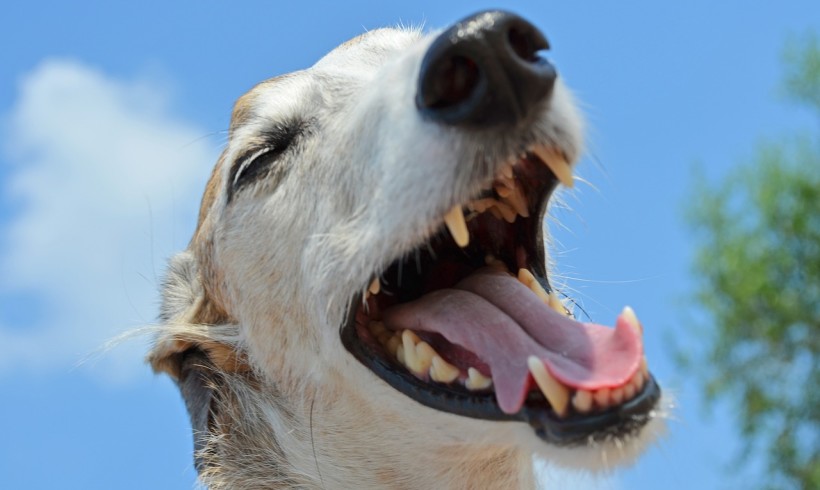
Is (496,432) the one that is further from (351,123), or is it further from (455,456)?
(351,123)

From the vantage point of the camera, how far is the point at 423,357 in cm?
412

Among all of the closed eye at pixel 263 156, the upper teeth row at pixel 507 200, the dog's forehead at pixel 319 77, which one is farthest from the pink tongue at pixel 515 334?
the dog's forehead at pixel 319 77

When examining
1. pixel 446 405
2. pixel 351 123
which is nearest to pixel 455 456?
pixel 446 405

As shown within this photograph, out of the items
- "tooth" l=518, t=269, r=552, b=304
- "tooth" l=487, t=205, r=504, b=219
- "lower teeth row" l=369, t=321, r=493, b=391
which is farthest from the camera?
"tooth" l=487, t=205, r=504, b=219

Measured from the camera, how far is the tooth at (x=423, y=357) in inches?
161

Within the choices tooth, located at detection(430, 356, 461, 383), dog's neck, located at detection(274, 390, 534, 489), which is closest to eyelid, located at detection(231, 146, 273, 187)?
dog's neck, located at detection(274, 390, 534, 489)

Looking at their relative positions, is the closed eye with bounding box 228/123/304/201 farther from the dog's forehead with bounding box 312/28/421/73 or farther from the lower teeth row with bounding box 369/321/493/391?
the lower teeth row with bounding box 369/321/493/391

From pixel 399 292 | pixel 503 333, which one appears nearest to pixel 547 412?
pixel 503 333

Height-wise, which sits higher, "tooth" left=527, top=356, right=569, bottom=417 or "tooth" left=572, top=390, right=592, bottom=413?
"tooth" left=527, top=356, right=569, bottom=417

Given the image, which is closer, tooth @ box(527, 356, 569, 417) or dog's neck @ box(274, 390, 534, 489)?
tooth @ box(527, 356, 569, 417)

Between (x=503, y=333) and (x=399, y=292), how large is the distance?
740mm

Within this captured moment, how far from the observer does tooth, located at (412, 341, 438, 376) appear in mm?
4090

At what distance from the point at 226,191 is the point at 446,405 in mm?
1791

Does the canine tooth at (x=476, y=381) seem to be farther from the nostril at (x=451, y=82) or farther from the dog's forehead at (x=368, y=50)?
the dog's forehead at (x=368, y=50)
